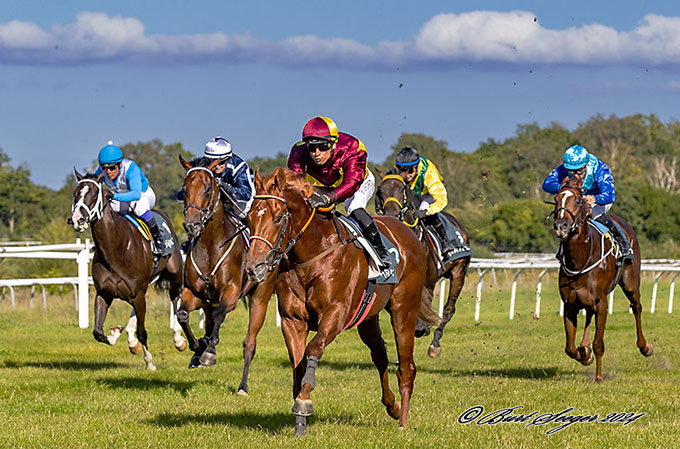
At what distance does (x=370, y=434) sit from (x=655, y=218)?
41054mm

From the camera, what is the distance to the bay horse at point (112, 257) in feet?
29.9

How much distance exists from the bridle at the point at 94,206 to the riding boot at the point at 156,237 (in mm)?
1155

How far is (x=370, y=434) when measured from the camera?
21.9 feet

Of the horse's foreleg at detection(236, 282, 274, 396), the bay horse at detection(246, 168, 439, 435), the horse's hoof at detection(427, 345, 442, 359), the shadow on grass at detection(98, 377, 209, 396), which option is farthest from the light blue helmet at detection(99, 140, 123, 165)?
the horse's hoof at detection(427, 345, 442, 359)

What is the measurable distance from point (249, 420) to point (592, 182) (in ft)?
15.6

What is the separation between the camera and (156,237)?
1041 cm

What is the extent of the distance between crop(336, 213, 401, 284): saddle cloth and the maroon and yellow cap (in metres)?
0.58

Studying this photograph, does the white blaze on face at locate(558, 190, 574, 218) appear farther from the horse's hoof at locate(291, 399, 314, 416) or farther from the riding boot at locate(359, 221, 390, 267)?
the horse's hoof at locate(291, 399, 314, 416)

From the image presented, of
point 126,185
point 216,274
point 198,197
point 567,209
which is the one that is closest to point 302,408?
point 198,197

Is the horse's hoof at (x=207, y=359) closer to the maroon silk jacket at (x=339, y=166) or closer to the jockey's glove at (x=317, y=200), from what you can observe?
the maroon silk jacket at (x=339, y=166)

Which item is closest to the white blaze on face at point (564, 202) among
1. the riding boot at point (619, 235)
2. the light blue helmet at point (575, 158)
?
the light blue helmet at point (575, 158)

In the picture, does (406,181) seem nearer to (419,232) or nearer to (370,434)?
(419,232)

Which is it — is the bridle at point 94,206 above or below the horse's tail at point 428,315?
above

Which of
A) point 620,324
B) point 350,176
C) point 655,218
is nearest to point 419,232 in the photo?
point 350,176
